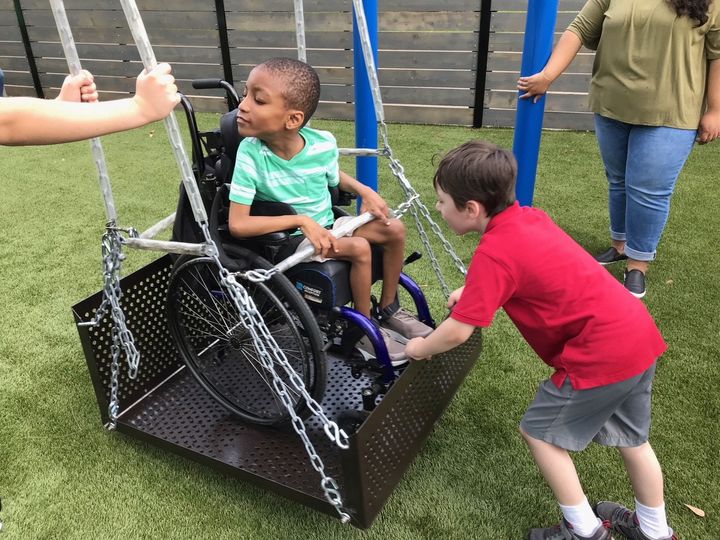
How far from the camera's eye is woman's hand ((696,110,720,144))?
2.80 m

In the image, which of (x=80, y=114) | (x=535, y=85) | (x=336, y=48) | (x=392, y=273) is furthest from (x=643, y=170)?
(x=336, y=48)

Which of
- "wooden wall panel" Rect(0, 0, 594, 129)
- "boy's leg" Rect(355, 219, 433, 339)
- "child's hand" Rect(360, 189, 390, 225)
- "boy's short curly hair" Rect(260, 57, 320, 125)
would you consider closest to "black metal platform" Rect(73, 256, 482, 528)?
"boy's leg" Rect(355, 219, 433, 339)

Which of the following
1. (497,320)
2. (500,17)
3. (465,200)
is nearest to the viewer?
(465,200)

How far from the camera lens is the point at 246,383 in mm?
2486

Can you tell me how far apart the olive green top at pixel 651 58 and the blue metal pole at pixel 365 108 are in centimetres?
114

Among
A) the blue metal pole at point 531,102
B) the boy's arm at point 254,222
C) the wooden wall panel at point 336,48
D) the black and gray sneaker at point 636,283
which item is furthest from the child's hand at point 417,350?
the wooden wall panel at point 336,48

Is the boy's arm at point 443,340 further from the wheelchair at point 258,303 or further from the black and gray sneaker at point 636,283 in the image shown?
the black and gray sneaker at point 636,283

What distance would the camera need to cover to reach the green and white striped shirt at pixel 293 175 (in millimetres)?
2029

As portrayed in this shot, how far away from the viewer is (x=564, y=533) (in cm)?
183

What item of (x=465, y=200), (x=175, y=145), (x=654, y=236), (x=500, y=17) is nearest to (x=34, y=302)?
(x=175, y=145)


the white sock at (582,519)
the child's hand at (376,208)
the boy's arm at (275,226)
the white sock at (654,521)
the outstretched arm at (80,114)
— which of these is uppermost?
the outstretched arm at (80,114)

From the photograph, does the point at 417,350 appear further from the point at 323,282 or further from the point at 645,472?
the point at 645,472

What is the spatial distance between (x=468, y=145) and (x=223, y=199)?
3.15ft

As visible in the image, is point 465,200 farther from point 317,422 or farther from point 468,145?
point 317,422
